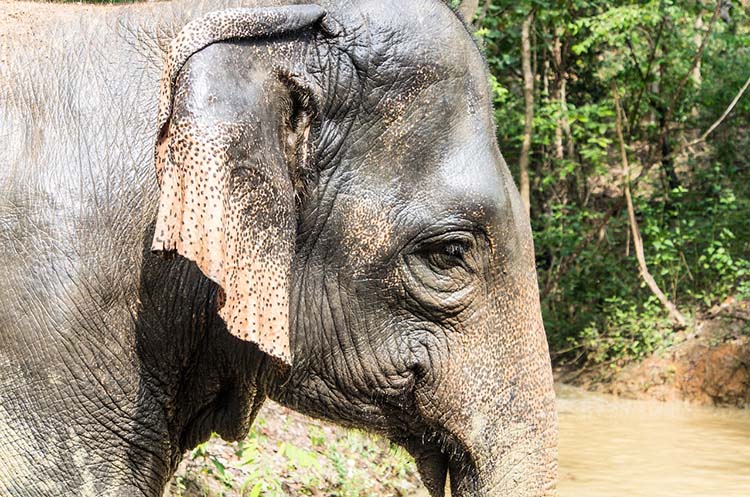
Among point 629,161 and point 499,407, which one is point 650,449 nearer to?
point 629,161

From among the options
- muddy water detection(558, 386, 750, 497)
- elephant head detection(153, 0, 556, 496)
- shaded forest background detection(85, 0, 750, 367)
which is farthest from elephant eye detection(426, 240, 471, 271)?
shaded forest background detection(85, 0, 750, 367)

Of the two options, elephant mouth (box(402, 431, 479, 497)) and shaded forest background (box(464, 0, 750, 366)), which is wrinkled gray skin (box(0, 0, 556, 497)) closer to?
elephant mouth (box(402, 431, 479, 497))

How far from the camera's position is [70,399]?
2.33 meters

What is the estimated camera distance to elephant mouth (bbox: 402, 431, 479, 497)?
8.26 feet

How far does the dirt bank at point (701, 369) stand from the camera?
36.8ft

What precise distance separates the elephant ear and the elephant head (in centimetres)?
4

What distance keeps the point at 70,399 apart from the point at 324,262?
0.62m

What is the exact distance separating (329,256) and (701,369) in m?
9.68

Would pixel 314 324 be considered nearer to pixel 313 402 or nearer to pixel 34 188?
pixel 313 402

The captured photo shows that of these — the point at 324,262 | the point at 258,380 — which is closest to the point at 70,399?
the point at 258,380

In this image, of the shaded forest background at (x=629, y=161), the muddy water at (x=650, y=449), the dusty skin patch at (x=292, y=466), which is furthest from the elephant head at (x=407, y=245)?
the shaded forest background at (x=629, y=161)

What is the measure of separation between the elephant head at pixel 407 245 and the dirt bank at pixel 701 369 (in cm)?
923

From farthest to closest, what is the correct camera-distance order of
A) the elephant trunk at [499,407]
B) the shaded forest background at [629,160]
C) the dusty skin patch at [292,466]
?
the shaded forest background at [629,160], the dusty skin patch at [292,466], the elephant trunk at [499,407]

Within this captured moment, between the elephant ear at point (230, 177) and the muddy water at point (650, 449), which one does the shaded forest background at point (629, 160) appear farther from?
the elephant ear at point (230, 177)
